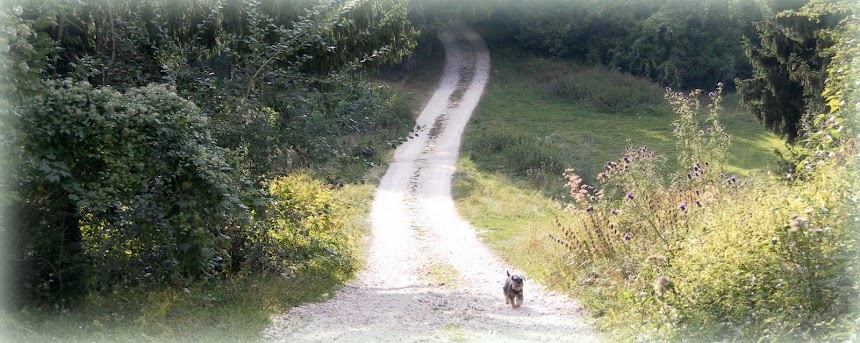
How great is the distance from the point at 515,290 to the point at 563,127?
23907mm

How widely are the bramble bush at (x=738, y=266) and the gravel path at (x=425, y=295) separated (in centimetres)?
82

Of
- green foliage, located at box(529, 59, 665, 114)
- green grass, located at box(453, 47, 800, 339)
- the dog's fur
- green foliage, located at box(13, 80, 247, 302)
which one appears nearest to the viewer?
green foliage, located at box(13, 80, 247, 302)

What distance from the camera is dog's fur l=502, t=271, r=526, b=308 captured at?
9.68 meters

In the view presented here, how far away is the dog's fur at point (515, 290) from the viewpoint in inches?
381

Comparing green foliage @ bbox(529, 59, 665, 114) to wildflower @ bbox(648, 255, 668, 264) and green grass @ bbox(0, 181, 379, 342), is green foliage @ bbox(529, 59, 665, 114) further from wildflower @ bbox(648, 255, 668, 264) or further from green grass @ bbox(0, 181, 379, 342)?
wildflower @ bbox(648, 255, 668, 264)

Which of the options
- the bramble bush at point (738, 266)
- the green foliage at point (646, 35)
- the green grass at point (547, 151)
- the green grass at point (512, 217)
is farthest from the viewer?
the green foliage at point (646, 35)

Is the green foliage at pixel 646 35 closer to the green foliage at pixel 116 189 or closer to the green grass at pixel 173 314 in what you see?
the green grass at pixel 173 314

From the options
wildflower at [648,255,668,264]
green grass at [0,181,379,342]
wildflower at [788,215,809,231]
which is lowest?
green grass at [0,181,379,342]

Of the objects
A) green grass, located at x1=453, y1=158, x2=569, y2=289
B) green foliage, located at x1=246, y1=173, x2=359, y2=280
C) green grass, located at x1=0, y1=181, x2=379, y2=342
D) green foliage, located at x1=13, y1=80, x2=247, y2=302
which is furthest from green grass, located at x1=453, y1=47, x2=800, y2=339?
green foliage, located at x1=13, y1=80, x2=247, y2=302

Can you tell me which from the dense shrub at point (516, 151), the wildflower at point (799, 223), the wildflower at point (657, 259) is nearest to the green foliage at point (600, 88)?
the dense shrub at point (516, 151)

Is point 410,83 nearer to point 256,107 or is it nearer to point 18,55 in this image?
point 256,107

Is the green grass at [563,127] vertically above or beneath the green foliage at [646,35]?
beneath

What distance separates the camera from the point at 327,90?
12.0m

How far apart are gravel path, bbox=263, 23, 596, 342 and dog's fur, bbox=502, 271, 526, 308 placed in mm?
108
